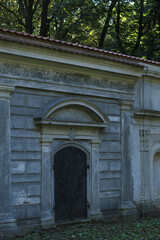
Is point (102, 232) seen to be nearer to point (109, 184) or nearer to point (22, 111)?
point (109, 184)

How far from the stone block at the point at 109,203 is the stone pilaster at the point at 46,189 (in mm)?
1706

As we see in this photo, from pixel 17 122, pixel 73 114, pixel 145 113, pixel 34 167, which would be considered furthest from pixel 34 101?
pixel 145 113

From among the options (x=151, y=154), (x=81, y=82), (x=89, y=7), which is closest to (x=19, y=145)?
(x=81, y=82)

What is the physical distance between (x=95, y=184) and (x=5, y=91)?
368 cm

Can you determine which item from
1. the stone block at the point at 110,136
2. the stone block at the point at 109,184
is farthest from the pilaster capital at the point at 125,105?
the stone block at the point at 109,184

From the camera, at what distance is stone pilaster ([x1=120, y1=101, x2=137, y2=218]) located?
35.8 ft

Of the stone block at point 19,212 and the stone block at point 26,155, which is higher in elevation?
the stone block at point 26,155

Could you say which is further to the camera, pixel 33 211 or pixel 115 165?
pixel 115 165

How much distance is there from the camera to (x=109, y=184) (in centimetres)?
1065

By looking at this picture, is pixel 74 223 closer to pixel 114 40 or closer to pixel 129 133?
pixel 129 133

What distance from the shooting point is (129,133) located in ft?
36.9

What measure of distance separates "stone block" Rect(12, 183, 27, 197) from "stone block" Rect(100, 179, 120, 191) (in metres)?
2.52

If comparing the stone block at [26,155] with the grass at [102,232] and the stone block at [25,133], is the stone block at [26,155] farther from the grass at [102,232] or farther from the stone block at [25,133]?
the grass at [102,232]

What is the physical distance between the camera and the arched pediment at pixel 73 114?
9195 millimetres
